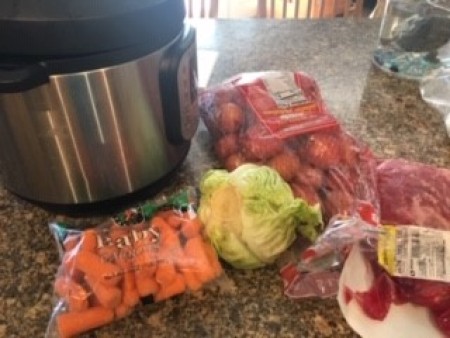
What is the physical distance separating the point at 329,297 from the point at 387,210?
12 centimetres

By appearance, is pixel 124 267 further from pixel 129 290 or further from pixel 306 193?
pixel 306 193

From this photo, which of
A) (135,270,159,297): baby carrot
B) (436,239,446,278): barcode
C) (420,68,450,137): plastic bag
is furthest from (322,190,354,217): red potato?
(420,68,450,137): plastic bag

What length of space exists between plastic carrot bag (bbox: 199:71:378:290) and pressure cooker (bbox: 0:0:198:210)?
7 centimetres

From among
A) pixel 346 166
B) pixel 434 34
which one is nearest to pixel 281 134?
pixel 346 166

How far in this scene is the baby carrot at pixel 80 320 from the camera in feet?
1.62

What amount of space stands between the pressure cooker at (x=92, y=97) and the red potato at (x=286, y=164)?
0.12 metres

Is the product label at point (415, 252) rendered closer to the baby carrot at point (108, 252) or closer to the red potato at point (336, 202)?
the red potato at point (336, 202)

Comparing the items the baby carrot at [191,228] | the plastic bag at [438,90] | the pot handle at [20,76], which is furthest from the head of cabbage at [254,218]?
the plastic bag at [438,90]

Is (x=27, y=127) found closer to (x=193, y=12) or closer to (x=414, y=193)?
(x=414, y=193)

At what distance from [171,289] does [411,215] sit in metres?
0.27

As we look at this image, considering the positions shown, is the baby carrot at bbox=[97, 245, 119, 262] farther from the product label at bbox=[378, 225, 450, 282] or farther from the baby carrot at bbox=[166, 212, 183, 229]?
the product label at bbox=[378, 225, 450, 282]

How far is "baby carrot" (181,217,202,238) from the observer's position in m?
0.55

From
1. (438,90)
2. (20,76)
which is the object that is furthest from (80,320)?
(438,90)

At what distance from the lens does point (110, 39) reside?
490 millimetres
